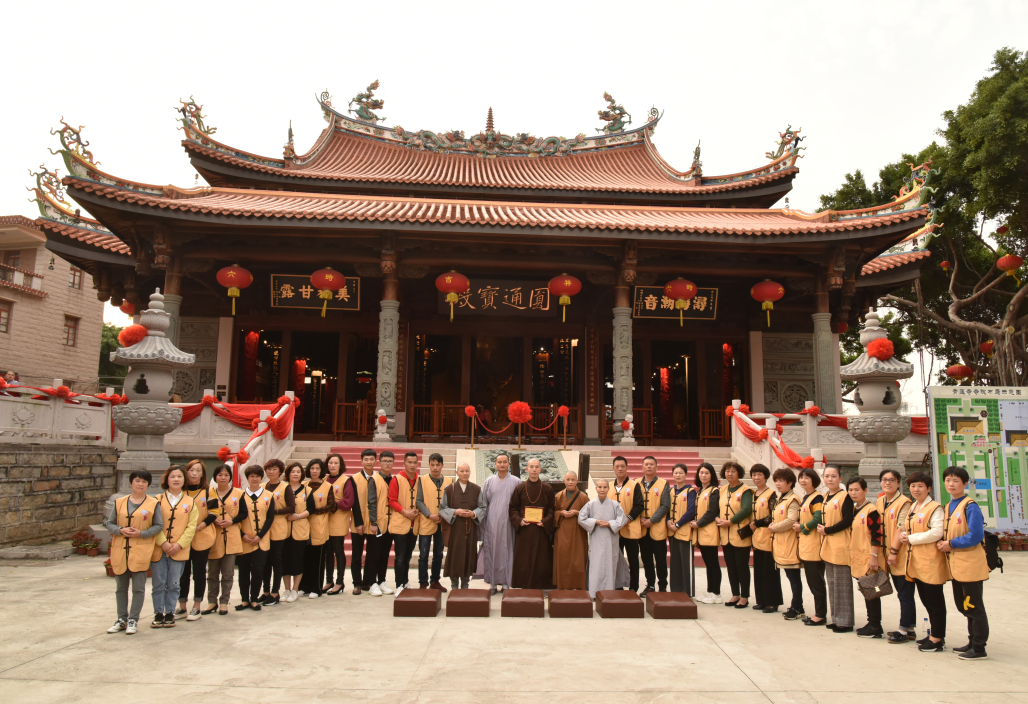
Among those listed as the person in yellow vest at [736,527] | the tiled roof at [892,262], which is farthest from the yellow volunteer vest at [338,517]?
the tiled roof at [892,262]

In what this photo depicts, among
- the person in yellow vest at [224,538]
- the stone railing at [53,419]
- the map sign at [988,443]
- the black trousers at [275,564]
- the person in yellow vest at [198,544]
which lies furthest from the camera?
the map sign at [988,443]

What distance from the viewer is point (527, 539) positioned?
22.0ft

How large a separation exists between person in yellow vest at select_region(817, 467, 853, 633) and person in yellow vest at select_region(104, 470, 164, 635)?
5.13m

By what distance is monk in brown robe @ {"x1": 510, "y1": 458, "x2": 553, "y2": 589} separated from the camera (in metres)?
6.68

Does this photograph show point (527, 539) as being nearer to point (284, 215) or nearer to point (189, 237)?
point (284, 215)

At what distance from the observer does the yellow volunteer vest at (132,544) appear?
4.95 m

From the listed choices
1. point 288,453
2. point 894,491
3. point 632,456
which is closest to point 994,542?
point 894,491

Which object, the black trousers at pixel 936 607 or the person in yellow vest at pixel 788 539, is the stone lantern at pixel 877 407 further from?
the black trousers at pixel 936 607

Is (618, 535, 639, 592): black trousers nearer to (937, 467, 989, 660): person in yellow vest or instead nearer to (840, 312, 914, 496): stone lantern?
(937, 467, 989, 660): person in yellow vest

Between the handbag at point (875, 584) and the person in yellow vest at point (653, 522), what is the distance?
1.88 m

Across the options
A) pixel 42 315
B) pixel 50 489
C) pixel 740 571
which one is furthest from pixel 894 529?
pixel 42 315

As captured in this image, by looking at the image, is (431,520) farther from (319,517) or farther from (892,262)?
(892,262)

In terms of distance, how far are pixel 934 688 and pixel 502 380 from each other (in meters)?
11.3

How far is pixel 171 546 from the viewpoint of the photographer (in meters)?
5.12
